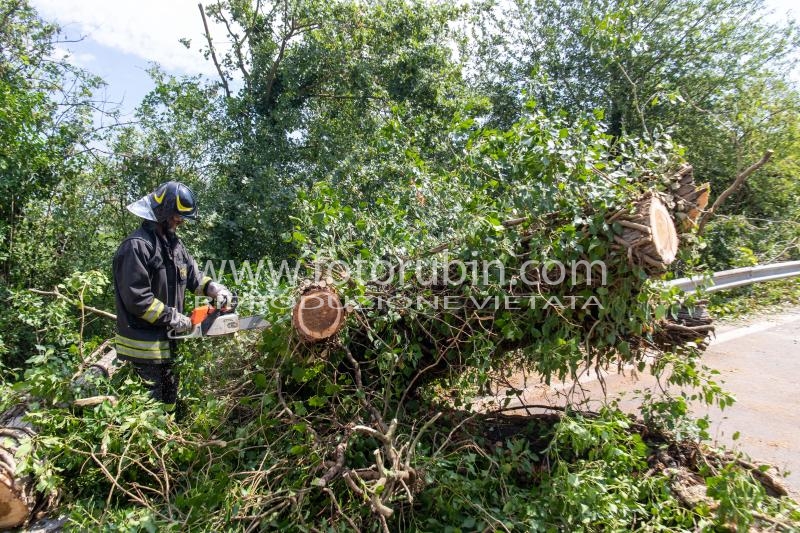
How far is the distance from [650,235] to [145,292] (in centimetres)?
310

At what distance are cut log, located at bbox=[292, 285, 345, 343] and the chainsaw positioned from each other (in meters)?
0.46

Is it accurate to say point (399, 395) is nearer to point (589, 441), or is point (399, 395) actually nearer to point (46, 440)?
point (589, 441)

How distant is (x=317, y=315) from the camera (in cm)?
293

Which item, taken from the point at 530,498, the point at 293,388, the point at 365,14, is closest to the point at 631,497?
the point at 530,498

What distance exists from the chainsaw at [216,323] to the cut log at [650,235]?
225 cm

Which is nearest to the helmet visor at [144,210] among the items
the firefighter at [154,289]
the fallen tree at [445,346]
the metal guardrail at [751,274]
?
the firefighter at [154,289]

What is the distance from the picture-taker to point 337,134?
773 centimetres

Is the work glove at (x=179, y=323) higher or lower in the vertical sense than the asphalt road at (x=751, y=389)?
higher

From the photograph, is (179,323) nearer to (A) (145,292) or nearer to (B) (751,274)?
(A) (145,292)

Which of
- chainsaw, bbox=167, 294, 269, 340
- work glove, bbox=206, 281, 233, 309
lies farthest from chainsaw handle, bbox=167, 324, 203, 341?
work glove, bbox=206, 281, 233, 309

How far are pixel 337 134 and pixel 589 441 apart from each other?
6.15 metres

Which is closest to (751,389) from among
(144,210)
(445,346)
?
(445,346)

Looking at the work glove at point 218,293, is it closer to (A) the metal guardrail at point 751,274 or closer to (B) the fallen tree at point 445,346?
(B) the fallen tree at point 445,346

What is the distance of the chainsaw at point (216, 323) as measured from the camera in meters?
3.30
